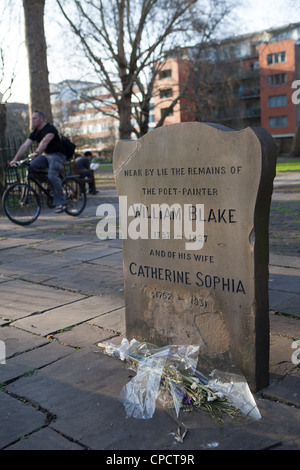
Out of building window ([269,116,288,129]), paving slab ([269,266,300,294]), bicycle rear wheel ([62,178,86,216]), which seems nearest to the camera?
paving slab ([269,266,300,294])

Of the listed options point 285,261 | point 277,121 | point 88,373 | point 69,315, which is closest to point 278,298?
point 285,261

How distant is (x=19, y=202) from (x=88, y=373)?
718 cm

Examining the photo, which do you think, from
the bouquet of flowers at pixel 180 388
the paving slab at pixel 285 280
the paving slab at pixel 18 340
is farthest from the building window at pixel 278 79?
the bouquet of flowers at pixel 180 388

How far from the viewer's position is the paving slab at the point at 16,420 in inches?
93.6

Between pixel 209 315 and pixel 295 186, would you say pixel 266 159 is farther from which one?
pixel 295 186

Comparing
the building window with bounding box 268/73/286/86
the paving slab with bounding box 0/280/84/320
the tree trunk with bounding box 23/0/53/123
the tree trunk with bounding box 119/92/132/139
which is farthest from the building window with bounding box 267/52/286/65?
the paving slab with bounding box 0/280/84/320

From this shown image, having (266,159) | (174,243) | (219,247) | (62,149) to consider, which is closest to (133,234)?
(174,243)

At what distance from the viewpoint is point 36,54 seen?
14141mm

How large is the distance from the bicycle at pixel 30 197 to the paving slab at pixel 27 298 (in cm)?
441

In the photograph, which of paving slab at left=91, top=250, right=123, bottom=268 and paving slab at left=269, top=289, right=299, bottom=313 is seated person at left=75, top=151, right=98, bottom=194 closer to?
paving slab at left=91, top=250, right=123, bottom=268

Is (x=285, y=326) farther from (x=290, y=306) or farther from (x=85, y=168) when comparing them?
(x=85, y=168)

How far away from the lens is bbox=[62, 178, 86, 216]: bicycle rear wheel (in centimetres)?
1027

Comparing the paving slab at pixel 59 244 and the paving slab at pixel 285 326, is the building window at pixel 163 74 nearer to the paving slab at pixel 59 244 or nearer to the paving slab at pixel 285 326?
the paving slab at pixel 59 244
